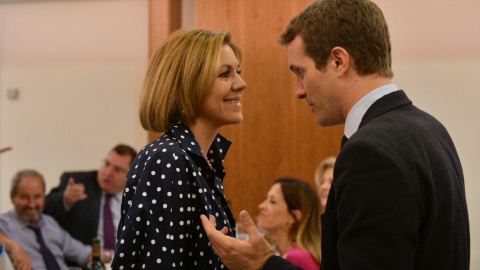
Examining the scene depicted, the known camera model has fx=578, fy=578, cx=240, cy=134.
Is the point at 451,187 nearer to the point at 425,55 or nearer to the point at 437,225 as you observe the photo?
the point at 437,225

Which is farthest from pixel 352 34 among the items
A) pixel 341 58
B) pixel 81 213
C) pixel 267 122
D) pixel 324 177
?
pixel 81 213

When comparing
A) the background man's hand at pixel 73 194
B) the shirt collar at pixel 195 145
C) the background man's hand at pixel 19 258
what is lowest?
the background man's hand at pixel 19 258

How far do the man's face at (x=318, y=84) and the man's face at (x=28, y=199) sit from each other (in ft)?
10.7

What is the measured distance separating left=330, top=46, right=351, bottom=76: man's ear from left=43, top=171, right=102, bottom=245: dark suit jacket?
345 cm

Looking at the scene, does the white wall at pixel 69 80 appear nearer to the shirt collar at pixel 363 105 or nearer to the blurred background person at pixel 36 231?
the blurred background person at pixel 36 231

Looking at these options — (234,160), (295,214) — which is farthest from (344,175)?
(234,160)

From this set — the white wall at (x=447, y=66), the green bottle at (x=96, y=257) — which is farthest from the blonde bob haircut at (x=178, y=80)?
the white wall at (x=447, y=66)

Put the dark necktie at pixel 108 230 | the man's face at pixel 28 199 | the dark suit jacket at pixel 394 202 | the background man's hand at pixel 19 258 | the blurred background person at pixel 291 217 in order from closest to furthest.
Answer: the dark suit jacket at pixel 394 202
the blurred background person at pixel 291 217
the background man's hand at pixel 19 258
the man's face at pixel 28 199
the dark necktie at pixel 108 230

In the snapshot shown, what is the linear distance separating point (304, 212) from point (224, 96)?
180 centimetres

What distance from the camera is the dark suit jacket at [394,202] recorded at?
1.09 meters

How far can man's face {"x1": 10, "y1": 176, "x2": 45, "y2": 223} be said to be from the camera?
13.9ft

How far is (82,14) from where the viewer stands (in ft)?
17.5

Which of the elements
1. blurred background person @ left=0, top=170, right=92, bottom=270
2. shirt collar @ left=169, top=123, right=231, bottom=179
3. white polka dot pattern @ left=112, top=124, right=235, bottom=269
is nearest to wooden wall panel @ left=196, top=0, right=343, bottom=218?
blurred background person @ left=0, top=170, right=92, bottom=270

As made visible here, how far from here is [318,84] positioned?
1404mm
